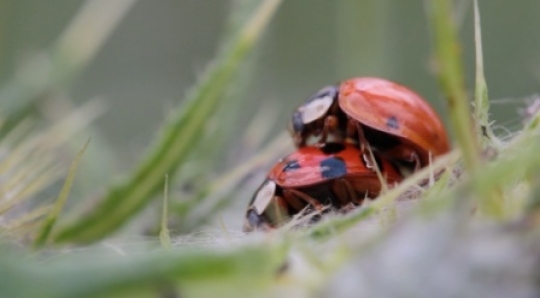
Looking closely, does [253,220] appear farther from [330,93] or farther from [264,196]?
[330,93]

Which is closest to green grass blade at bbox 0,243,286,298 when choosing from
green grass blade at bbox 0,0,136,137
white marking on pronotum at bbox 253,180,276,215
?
white marking on pronotum at bbox 253,180,276,215

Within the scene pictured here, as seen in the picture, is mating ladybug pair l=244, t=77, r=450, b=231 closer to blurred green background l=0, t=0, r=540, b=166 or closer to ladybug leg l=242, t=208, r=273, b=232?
ladybug leg l=242, t=208, r=273, b=232

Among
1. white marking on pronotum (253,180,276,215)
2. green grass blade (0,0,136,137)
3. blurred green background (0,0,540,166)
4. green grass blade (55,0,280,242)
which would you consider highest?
green grass blade (0,0,136,137)

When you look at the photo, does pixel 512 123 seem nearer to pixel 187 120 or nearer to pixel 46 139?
pixel 187 120

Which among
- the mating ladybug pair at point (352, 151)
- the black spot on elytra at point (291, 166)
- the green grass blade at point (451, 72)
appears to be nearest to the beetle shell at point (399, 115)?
the mating ladybug pair at point (352, 151)

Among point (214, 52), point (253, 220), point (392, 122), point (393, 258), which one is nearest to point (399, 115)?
point (392, 122)

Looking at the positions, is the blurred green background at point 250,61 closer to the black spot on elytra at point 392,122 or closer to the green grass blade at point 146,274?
the black spot on elytra at point 392,122

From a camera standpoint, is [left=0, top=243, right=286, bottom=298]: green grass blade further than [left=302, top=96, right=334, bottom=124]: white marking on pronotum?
No
